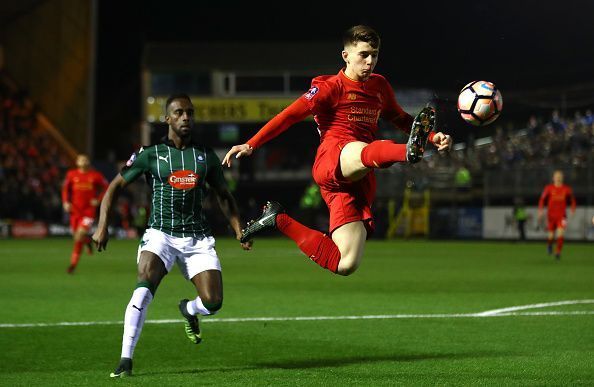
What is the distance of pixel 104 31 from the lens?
75.1 m

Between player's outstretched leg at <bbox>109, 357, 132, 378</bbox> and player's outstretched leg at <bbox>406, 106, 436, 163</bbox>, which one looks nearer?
player's outstretched leg at <bbox>406, 106, 436, 163</bbox>

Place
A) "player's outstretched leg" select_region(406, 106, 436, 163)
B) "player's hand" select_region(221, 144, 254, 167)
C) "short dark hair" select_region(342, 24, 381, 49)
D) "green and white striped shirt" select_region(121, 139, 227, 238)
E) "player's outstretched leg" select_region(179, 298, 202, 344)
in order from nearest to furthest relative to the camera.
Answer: "player's outstretched leg" select_region(406, 106, 436, 163), "player's hand" select_region(221, 144, 254, 167), "short dark hair" select_region(342, 24, 381, 49), "green and white striped shirt" select_region(121, 139, 227, 238), "player's outstretched leg" select_region(179, 298, 202, 344)

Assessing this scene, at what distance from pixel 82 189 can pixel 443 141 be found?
1628 centimetres

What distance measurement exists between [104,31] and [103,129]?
1362 centimetres

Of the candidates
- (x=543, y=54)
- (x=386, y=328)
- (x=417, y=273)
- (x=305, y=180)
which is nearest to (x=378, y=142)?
(x=386, y=328)

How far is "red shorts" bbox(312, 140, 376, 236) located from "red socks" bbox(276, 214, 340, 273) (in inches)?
5.6

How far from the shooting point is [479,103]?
8.74 metres

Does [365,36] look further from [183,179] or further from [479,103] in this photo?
[183,179]

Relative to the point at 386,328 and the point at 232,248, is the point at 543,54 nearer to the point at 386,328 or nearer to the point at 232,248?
the point at 232,248

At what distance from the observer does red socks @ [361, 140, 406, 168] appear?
785 cm

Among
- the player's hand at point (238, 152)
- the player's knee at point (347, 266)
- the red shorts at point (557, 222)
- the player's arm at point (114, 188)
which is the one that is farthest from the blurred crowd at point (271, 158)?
the player's hand at point (238, 152)

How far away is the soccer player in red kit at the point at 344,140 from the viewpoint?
865cm

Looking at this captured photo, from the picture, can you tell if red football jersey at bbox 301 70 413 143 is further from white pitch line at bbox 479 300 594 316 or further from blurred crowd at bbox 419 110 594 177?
blurred crowd at bbox 419 110 594 177

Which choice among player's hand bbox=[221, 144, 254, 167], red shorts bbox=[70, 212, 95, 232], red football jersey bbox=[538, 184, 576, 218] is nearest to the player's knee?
player's hand bbox=[221, 144, 254, 167]
